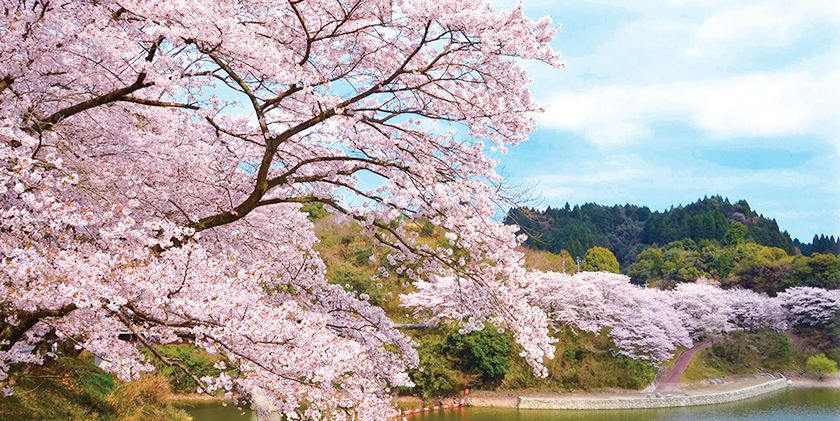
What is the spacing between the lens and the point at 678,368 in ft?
70.6

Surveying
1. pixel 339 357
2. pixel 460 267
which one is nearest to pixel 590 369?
pixel 460 267

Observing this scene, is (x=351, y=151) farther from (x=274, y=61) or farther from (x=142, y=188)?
(x=142, y=188)

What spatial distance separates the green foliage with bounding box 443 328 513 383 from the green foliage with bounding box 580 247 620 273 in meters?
23.9

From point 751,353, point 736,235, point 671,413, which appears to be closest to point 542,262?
point 751,353

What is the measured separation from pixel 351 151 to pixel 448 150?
104cm

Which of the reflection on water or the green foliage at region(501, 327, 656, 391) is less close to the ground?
the green foliage at region(501, 327, 656, 391)

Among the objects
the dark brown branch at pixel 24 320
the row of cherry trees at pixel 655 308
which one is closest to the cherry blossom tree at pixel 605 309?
the row of cherry trees at pixel 655 308

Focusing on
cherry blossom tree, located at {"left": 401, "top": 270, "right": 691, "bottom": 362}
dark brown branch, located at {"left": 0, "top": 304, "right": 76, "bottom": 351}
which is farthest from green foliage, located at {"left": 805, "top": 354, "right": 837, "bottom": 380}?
dark brown branch, located at {"left": 0, "top": 304, "right": 76, "bottom": 351}

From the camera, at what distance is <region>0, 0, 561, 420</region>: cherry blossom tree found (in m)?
3.73

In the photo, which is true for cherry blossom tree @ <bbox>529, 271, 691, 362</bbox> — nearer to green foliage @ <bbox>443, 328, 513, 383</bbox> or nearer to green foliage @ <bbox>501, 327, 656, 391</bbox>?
green foliage @ <bbox>501, 327, 656, 391</bbox>

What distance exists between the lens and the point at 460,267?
18.8 ft

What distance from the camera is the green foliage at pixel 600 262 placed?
40.8 meters

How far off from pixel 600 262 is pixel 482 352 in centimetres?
2753

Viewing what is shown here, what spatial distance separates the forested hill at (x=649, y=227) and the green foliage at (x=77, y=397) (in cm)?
3487
